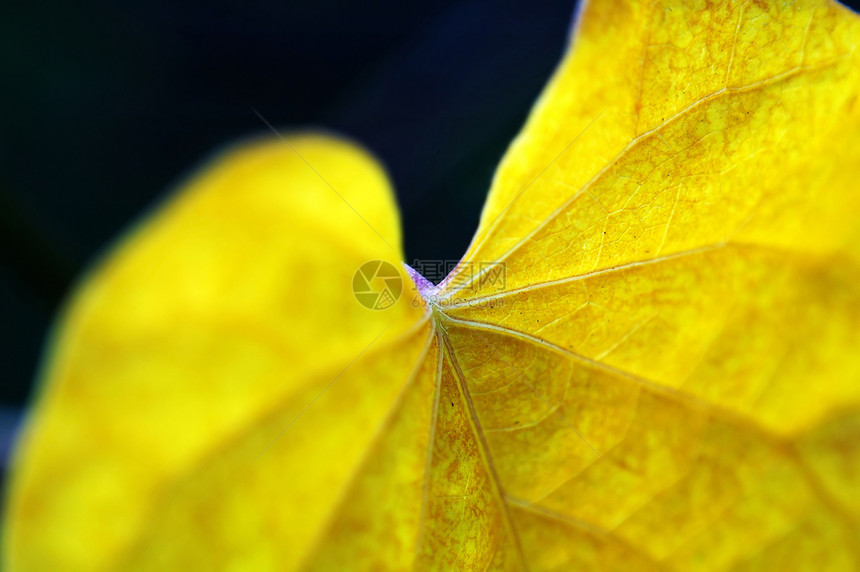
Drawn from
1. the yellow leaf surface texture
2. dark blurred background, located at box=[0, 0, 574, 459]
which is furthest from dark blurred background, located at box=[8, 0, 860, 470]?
the yellow leaf surface texture

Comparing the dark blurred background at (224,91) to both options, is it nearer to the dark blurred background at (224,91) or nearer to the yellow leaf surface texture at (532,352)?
the dark blurred background at (224,91)

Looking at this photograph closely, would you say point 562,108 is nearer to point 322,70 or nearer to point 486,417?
point 486,417

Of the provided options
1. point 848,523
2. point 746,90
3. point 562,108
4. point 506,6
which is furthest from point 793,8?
point 848,523

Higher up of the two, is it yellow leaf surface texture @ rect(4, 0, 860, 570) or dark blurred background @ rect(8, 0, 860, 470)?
dark blurred background @ rect(8, 0, 860, 470)

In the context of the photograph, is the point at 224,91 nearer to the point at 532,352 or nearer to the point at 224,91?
the point at 224,91
